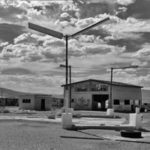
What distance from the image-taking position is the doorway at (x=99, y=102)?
61463 mm

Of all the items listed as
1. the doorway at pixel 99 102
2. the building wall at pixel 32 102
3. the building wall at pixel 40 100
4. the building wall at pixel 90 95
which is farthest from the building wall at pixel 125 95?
the building wall at pixel 32 102

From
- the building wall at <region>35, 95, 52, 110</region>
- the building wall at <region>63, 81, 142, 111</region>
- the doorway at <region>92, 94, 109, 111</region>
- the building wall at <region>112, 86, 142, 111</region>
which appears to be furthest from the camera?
the doorway at <region>92, 94, 109, 111</region>

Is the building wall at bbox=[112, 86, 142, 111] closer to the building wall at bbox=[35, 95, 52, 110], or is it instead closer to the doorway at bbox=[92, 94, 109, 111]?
the doorway at bbox=[92, 94, 109, 111]

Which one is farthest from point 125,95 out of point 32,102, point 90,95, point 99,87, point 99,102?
point 32,102

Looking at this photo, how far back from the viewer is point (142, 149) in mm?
12742

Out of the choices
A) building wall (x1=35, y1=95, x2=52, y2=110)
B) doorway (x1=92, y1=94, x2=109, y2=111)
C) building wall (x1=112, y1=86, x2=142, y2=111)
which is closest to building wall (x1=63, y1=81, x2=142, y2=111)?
building wall (x1=112, y1=86, x2=142, y2=111)

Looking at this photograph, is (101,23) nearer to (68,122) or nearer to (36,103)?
(68,122)

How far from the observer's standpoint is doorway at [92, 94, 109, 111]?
61463mm

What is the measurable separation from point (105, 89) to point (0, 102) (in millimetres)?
29215

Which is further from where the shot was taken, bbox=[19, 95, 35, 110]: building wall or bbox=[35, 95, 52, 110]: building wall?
bbox=[35, 95, 52, 110]: building wall

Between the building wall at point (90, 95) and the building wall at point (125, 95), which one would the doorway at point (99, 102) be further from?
the building wall at point (125, 95)

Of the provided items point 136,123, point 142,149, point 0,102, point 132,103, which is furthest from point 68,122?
point 0,102

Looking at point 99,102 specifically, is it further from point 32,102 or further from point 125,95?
point 32,102

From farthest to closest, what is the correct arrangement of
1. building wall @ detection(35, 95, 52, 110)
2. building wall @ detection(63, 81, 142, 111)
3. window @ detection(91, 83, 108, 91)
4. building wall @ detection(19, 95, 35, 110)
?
building wall @ detection(63, 81, 142, 111)
window @ detection(91, 83, 108, 91)
building wall @ detection(35, 95, 52, 110)
building wall @ detection(19, 95, 35, 110)
